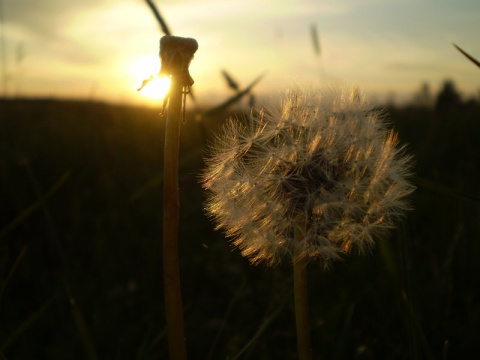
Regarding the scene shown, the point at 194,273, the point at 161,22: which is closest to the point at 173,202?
the point at 161,22

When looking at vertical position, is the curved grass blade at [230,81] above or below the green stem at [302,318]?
above

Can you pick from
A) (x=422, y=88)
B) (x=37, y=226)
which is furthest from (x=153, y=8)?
(x=422, y=88)

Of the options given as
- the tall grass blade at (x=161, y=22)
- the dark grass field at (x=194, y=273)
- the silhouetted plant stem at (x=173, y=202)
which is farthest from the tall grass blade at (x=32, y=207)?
the silhouetted plant stem at (x=173, y=202)

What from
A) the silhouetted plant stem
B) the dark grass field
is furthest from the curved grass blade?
the silhouetted plant stem

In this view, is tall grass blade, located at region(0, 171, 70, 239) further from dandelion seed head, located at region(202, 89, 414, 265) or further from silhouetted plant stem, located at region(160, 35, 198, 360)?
silhouetted plant stem, located at region(160, 35, 198, 360)

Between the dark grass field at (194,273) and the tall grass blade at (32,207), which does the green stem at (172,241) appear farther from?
the tall grass blade at (32,207)

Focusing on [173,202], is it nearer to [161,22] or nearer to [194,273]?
[161,22]
